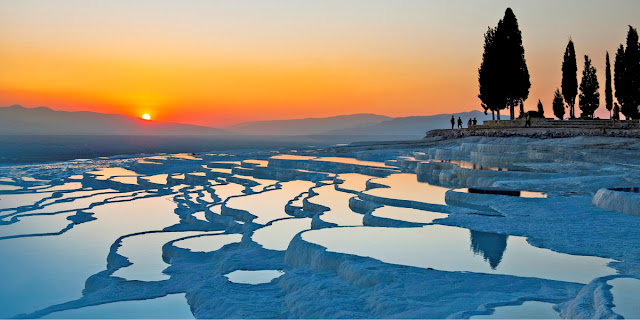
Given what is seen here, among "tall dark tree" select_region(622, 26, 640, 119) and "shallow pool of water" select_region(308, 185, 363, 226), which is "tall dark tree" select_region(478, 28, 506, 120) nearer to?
"tall dark tree" select_region(622, 26, 640, 119)

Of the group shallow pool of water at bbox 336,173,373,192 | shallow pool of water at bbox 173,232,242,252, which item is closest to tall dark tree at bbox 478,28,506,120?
shallow pool of water at bbox 336,173,373,192

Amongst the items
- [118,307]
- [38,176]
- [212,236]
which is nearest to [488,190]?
[212,236]

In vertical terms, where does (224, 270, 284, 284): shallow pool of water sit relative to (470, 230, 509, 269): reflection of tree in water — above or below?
below

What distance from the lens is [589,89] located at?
159 feet

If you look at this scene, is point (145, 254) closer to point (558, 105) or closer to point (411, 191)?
point (411, 191)

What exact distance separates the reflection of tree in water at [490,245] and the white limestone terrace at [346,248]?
69mm

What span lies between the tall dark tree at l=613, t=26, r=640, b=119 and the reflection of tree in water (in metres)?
33.7

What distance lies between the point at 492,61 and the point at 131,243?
39896 mm

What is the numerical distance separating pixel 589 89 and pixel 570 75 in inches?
94.3

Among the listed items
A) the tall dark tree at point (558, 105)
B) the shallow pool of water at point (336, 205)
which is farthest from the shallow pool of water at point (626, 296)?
the tall dark tree at point (558, 105)

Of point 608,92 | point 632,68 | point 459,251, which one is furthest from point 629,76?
point 459,251

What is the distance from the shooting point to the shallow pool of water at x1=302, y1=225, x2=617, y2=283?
9.15 meters

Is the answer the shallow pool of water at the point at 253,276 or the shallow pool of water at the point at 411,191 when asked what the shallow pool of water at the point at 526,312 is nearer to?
the shallow pool of water at the point at 253,276

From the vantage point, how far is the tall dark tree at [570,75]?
156 feet
